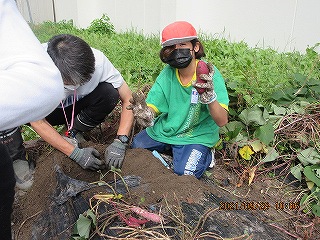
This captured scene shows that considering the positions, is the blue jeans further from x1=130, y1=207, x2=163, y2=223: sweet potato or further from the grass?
x1=130, y1=207, x2=163, y2=223: sweet potato

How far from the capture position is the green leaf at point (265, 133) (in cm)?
239

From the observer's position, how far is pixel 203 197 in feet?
5.93

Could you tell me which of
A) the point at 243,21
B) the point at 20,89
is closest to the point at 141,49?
the point at 243,21

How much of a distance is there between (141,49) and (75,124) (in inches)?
93.0

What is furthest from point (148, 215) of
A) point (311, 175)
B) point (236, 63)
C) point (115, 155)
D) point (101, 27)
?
point (101, 27)

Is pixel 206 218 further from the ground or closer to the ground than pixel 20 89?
closer to the ground

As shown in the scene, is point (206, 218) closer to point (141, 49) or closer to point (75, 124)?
point (75, 124)

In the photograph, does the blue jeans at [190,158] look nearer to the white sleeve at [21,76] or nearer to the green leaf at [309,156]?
the green leaf at [309,156]

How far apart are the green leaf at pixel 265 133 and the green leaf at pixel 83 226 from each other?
1.33 metres

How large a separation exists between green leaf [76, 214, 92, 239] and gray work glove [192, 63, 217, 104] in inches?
34.6

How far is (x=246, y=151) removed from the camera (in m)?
2.48

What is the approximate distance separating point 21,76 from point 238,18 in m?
4.27

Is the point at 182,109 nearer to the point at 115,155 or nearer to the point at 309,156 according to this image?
the point at 115,155

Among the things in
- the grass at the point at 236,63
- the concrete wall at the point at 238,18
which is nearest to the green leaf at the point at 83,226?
the grass at the point at 236,63
